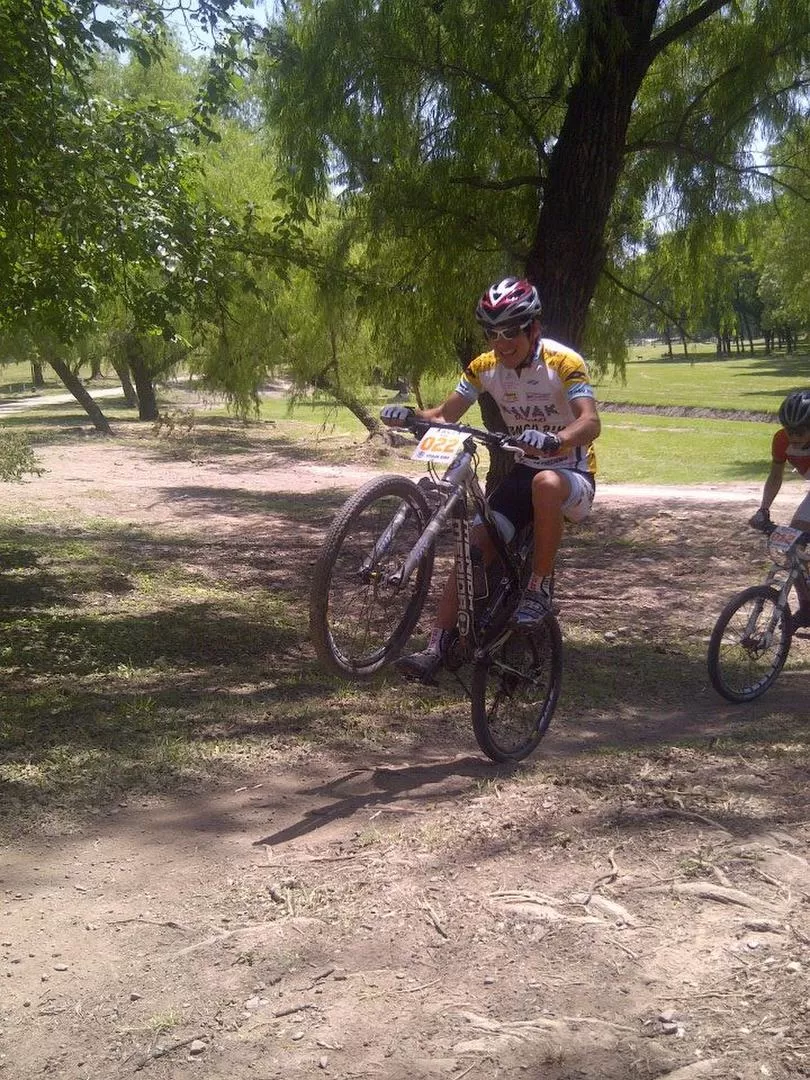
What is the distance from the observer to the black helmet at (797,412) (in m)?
6.70

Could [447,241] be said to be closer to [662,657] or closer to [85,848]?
[662,657]

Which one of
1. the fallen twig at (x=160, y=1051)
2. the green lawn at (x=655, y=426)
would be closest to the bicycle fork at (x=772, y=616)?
the fallen twig at (x=160, y=1051)

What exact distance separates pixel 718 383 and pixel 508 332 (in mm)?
56468

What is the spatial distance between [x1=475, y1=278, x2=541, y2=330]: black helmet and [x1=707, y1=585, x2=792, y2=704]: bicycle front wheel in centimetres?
268

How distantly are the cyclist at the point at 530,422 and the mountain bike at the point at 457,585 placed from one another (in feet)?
0.29

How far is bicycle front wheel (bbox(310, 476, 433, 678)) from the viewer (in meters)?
4.77

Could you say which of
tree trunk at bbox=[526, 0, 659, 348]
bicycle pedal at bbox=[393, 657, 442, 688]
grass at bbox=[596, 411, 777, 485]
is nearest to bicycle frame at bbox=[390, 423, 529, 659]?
bicycle pedal at bbox=[393, 657, 442, 688]

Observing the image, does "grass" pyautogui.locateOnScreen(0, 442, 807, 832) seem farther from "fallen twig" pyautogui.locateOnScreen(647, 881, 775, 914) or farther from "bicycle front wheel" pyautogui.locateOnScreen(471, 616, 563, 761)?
"fallen twig" pyautogui.locateOnScreen(647, 881, 775, 914)

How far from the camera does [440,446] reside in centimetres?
484

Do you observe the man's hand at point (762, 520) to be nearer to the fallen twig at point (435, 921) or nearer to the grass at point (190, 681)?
the grass at point (190, 681)

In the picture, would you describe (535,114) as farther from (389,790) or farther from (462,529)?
(389,790)

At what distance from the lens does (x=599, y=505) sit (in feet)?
57.2

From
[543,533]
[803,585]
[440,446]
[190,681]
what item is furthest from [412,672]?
[803,585]

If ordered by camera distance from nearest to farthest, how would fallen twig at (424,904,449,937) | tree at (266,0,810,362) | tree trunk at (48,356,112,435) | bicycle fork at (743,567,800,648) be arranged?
fallen twig at (424,904,449,937), bicycle fork at (743,567,800,648), tree at (266,0,810,362), tree trunk at (48,356,112,435)
